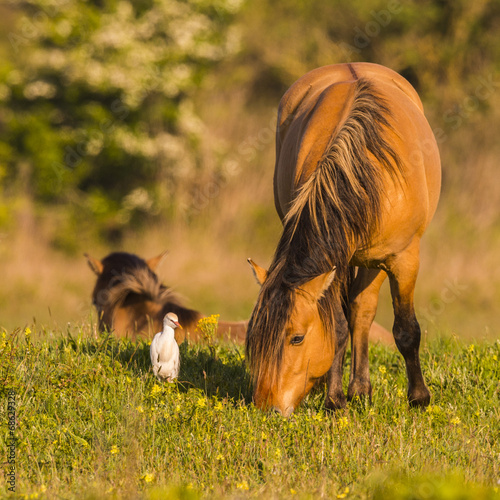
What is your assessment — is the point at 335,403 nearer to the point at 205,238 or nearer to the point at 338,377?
the point at 338,377

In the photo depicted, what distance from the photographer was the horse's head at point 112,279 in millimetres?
6695

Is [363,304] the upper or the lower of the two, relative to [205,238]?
lower

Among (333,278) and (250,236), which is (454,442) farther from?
(250,236)

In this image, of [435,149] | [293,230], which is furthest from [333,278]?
[435,149]

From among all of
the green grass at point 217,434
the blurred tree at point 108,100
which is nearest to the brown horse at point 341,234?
the green grass at point 217,434

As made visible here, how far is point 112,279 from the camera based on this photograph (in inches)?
265

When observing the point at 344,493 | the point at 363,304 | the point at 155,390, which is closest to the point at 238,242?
the point at 363,304

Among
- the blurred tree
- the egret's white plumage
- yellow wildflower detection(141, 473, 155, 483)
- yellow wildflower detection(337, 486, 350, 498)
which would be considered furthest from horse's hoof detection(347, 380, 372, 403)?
the blurred tree

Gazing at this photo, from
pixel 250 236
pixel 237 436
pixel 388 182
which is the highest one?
pixel 250 236

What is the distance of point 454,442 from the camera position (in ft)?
13.9

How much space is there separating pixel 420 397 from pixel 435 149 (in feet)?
6.12

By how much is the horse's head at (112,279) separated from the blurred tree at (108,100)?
11.8m

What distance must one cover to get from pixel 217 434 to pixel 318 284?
41.1 inches

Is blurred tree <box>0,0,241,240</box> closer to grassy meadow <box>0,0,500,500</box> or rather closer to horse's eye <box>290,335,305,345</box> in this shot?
grassy meadow <box>0,0,500,500</box>
